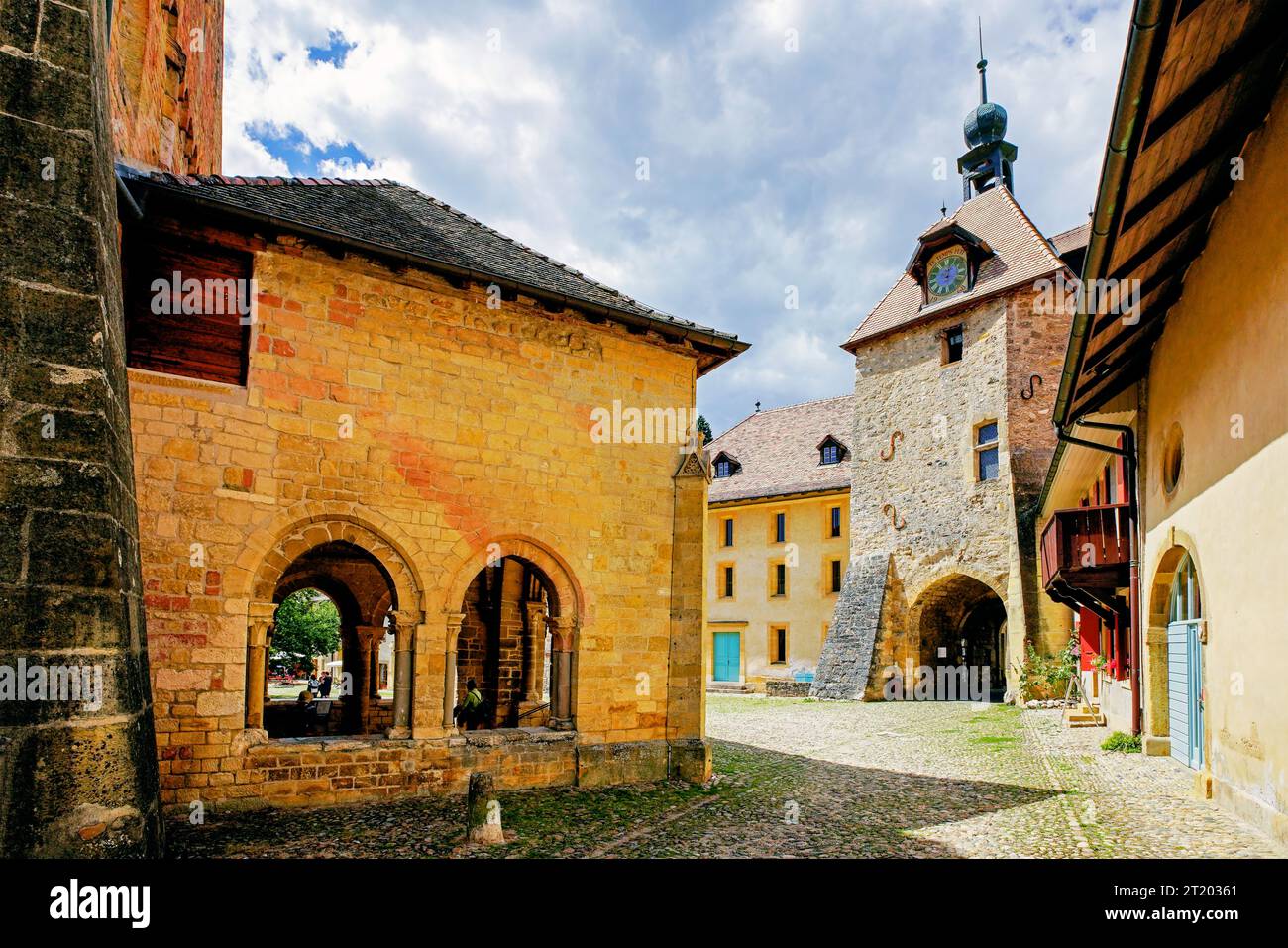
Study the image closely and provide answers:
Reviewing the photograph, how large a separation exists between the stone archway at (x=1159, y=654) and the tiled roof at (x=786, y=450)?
59.1ft

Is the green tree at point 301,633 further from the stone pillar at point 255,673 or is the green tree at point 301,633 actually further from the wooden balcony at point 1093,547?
the wooden balcony at point 1093,547

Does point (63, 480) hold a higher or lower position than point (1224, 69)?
lower

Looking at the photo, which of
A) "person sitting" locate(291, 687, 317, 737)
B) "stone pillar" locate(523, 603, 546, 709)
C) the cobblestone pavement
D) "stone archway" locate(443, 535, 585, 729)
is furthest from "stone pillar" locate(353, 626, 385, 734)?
the cobblestone pavement

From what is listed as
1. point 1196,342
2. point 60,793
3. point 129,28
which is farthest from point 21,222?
point 1196,342

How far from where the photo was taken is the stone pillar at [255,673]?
852 centimetres

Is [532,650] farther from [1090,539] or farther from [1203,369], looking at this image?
[1203,369]

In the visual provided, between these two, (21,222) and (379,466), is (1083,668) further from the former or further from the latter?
(21,222)

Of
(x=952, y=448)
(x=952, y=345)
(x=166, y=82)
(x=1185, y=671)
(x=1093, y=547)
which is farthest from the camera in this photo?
(x=952, y=345)

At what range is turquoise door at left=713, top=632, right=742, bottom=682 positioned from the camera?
3188cm

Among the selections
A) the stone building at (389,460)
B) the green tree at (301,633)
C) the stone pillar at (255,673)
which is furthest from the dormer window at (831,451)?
the stone pillar at (255,673)

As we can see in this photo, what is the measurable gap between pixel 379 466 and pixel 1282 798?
28.9ft

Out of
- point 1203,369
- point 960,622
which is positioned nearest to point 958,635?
point 960,622

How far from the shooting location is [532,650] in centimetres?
1455

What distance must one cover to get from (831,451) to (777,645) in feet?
24.5
